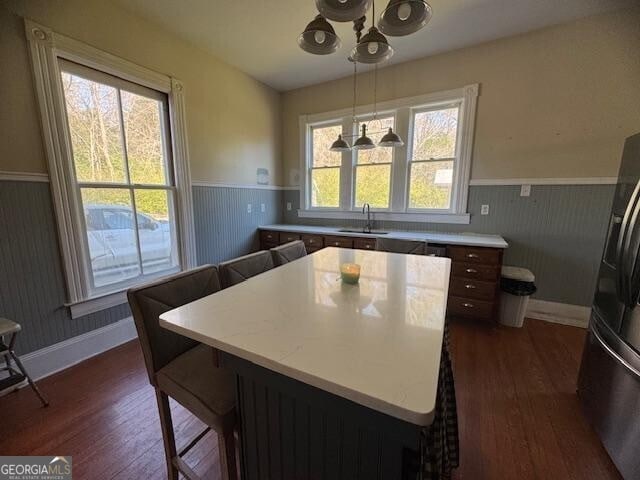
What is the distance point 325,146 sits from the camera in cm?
377

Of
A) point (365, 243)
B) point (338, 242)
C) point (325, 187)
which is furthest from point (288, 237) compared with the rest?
point (365, 243)

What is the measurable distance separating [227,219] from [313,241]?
1.10 meters

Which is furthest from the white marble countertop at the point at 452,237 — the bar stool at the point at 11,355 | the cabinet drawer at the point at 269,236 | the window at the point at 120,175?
Answer: the bar stool at the point at 11,355

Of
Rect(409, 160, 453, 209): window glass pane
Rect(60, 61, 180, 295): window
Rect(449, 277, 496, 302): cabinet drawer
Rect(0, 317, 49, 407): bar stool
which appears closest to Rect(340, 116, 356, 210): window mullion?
Rect(409, 160, 453, 209): window glass pane

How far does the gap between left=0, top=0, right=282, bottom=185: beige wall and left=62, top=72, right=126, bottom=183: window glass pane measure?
222 millimetres

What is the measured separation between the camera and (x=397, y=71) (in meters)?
3.11

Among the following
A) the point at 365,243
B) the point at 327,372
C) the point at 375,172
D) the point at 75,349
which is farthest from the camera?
the point at 375,172

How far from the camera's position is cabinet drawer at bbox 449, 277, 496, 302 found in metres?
2.44

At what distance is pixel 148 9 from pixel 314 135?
7.12 ft

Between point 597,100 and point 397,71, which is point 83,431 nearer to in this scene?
point 397,71

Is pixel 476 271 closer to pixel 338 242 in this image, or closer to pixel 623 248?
pixel 623 248

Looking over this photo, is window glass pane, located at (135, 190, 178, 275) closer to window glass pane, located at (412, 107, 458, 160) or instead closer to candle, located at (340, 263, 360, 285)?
candle, located at (340, 263, 360, 285)

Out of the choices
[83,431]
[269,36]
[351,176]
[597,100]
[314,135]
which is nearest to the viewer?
[83,431]

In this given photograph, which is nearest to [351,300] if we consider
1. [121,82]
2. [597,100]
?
[121,82]
